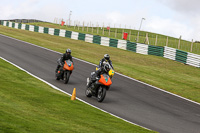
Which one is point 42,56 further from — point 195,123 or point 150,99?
point 195,123

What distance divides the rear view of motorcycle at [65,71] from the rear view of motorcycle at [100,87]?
2577 millimetres

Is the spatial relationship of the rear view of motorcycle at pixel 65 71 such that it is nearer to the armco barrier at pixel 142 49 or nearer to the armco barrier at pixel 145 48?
the armco barrier at pixel 145 48

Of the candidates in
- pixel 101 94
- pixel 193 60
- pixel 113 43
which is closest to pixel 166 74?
pixel 193 60

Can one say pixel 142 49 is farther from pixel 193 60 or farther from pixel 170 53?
pixel 193 60

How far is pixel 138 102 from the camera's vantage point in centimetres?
1512

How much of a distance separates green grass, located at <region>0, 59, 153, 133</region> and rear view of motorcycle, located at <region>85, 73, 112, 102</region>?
1.78 meters

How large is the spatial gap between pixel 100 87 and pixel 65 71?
3.67 meters

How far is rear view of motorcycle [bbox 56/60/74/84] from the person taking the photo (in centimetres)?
1734

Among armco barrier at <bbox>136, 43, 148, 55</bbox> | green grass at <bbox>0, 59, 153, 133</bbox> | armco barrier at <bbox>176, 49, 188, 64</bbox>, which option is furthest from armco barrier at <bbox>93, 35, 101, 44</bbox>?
green grass at <bbox>0, 59, 153, 133</bbox>

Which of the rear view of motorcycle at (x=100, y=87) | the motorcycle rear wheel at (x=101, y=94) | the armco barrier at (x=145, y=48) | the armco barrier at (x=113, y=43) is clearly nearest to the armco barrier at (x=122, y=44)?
the armco barrier at (x=145, y=48)

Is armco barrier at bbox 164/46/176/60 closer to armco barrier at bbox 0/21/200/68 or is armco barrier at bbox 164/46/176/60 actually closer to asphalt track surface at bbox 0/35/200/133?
armco barrier at bbox 0/21/200/68

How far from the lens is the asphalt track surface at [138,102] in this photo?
11.9 m

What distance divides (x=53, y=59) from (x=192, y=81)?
1030 cm

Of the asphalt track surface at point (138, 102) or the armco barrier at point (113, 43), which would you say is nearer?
the asphalt track surface at point (138, 102)
